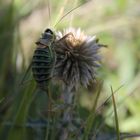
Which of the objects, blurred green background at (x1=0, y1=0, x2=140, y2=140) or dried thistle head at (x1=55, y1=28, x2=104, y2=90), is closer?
dried thistle head at (x1=55, y1=28, x2=104, y2=90)

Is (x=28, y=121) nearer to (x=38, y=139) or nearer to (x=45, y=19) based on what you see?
(x=38, y=139)

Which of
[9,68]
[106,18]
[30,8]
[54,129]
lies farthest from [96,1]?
[54,129]

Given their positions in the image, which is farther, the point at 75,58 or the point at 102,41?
the point at 102,41

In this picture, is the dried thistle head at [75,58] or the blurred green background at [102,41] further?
the blurred green background at [102,41]
